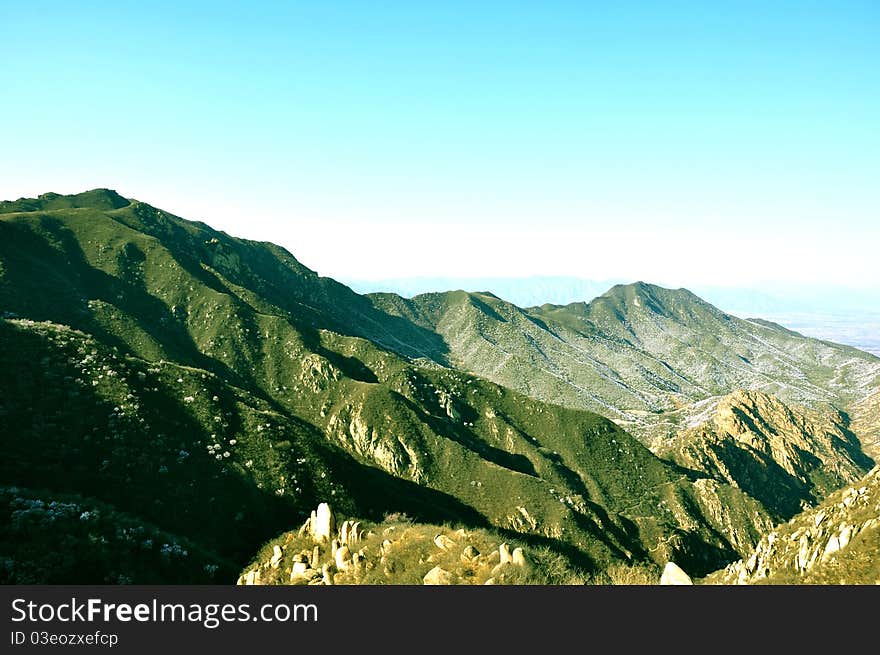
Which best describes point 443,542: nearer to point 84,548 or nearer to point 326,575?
point 326,575

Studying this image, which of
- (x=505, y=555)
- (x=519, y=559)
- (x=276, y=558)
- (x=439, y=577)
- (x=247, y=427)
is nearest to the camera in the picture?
(x=439, y=577)

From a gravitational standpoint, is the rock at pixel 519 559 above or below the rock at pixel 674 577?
above

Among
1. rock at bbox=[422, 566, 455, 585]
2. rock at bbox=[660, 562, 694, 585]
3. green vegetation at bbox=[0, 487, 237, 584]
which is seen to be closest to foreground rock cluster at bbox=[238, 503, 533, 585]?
rock at bbox=[422, 566, 455, 585]

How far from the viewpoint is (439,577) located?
18281mm

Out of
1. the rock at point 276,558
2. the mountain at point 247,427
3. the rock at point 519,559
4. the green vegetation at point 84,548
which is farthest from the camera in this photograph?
the mountain at point 247,427

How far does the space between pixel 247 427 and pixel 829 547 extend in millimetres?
66518

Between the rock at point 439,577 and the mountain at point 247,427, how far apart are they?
18.8m

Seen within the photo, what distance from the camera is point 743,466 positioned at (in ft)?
591

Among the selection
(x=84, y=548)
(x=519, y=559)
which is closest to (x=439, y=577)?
(x=519, y=559)

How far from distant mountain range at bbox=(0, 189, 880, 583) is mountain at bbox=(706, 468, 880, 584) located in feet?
42.0

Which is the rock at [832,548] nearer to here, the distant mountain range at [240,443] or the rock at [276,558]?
the distant mountain range at [240,443]

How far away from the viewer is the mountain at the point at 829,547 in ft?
72.8

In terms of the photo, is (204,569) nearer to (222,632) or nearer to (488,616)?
(222,632)

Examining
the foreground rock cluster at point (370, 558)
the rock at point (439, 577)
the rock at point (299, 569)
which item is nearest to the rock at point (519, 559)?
the foreground rock cluster at point (370, 558)
